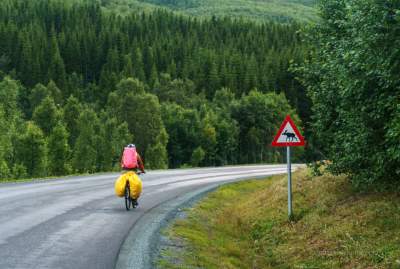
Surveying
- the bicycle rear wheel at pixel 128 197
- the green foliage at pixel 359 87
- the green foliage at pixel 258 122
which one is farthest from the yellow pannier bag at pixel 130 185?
the green foliage at pixel 258 122

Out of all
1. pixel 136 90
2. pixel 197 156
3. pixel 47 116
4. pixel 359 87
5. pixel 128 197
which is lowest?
pixel 128 197

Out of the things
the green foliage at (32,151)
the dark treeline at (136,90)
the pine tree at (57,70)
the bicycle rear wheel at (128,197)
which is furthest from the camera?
the pine tree at (57,70)

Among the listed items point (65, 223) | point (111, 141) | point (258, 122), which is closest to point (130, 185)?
point (65, 223)

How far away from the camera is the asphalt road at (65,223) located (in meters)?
A: 8.91

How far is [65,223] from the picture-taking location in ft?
40.7

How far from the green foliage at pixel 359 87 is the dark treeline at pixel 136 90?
49.3 metres

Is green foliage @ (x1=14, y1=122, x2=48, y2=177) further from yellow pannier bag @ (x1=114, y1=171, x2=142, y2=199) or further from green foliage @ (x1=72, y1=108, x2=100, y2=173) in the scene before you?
yellow pannier bag @ (x1=114, y1=171, x2=142, y2=199)

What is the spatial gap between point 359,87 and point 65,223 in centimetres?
676

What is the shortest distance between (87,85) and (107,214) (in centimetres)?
12462

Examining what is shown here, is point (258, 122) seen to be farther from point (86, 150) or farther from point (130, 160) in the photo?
point (130, 160)

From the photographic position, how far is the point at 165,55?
151m

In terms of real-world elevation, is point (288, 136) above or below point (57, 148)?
below

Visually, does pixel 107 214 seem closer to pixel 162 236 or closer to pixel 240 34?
pixel 162 236

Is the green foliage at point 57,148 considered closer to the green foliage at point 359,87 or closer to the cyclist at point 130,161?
the cyclist at point 130,161
